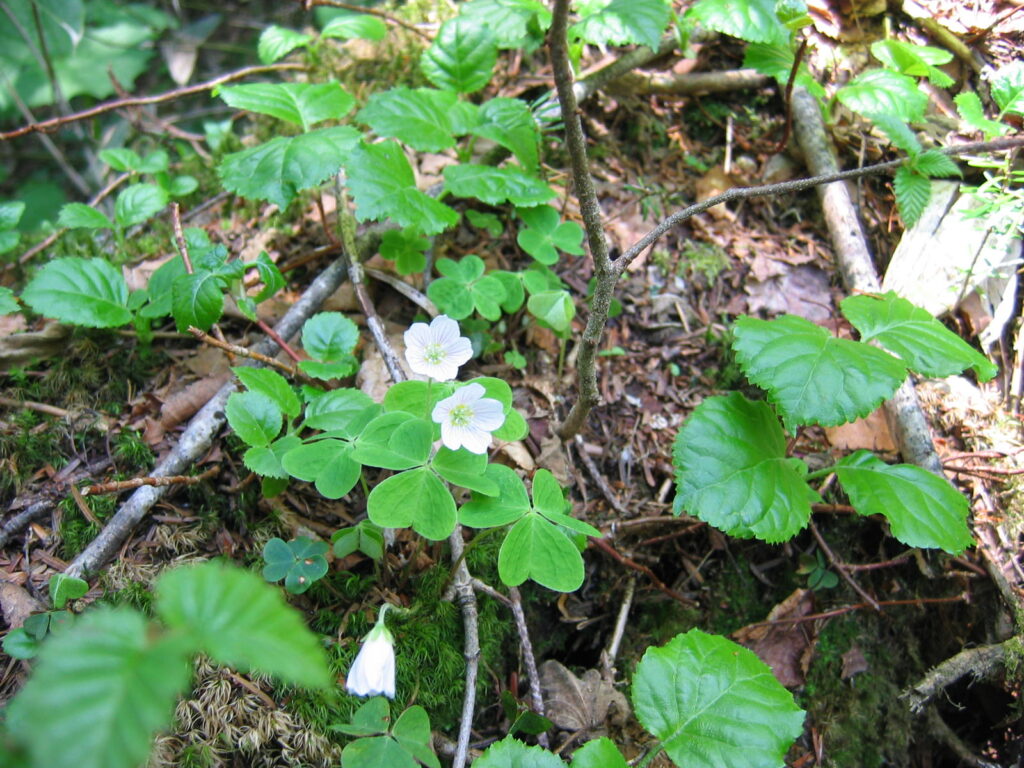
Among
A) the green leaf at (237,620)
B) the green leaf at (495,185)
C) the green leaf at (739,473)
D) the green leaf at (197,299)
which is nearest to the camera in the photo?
the green leaf at (237,620)

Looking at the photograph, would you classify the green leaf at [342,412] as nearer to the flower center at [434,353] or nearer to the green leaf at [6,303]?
the flower center at [434,353]

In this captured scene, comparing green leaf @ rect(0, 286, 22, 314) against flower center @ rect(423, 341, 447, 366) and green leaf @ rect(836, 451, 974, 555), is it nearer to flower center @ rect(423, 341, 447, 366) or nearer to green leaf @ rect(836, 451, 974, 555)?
flower center @ rect(423, 341, 447, 366)

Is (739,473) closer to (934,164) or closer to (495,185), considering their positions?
(495,185)

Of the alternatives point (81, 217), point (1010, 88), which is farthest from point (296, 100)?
point (1010, 88)

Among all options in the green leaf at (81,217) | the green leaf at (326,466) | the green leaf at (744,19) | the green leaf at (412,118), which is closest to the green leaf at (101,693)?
the green leaf at (326,466)

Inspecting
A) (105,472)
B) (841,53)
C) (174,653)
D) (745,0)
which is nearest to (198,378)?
(105,472)

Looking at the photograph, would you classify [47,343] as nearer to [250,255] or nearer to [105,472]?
[105,472]

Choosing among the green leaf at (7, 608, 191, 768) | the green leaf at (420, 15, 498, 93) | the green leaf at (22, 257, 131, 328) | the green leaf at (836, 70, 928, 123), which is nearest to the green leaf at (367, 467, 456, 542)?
the green leaf at (7, 608, 191, 768)
